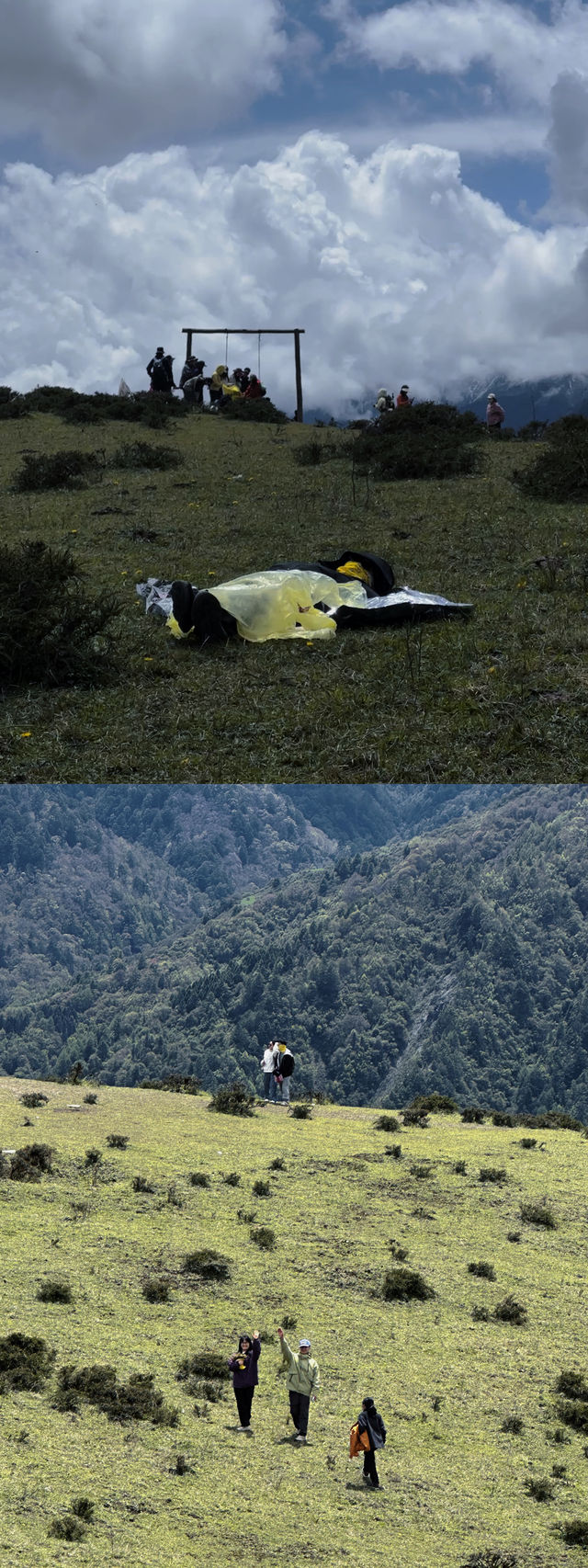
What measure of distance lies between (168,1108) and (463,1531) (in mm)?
12591

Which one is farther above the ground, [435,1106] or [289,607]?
[289,607]

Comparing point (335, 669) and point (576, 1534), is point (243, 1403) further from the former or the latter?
point (335, 669)

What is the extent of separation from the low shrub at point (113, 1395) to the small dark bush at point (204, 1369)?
46 centimetres

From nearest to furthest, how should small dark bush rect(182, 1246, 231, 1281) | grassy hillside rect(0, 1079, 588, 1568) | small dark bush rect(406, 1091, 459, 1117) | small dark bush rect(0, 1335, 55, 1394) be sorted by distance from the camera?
1. grassy hillside rect(0, 1079, 588, 1568)
2. small dark bush rect(0, 1335, 55, 1394)
3. small dark bush rect(182, 1246, 231, 1281)
4. small dark bush rect(406, 1091, 459, 1117)

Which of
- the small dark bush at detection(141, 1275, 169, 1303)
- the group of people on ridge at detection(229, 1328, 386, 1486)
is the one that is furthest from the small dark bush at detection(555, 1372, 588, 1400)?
the small dark bush at detection(141, 1275, 169, 1303)

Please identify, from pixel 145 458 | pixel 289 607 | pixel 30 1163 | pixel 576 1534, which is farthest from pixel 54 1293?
pixel 145 458

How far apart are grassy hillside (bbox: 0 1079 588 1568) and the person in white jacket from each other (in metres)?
1.89

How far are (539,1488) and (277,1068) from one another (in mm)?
12868

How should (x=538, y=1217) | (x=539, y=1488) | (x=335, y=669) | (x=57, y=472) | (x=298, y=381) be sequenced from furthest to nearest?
(x=298, y=381) → (x=57, y=472) → (x=538, y=1217) → (x=335, y=669) → (x=539, y=1488)

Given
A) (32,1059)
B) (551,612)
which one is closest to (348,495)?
(551,612)

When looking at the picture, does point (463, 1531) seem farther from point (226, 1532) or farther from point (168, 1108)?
point (168, 1108)

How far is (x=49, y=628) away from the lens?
696 inches

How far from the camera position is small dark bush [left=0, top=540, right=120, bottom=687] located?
17.3 m

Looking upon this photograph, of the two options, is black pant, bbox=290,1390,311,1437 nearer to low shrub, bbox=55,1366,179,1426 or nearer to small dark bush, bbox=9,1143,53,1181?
low shrub, bbox=55,1366,179,1426
